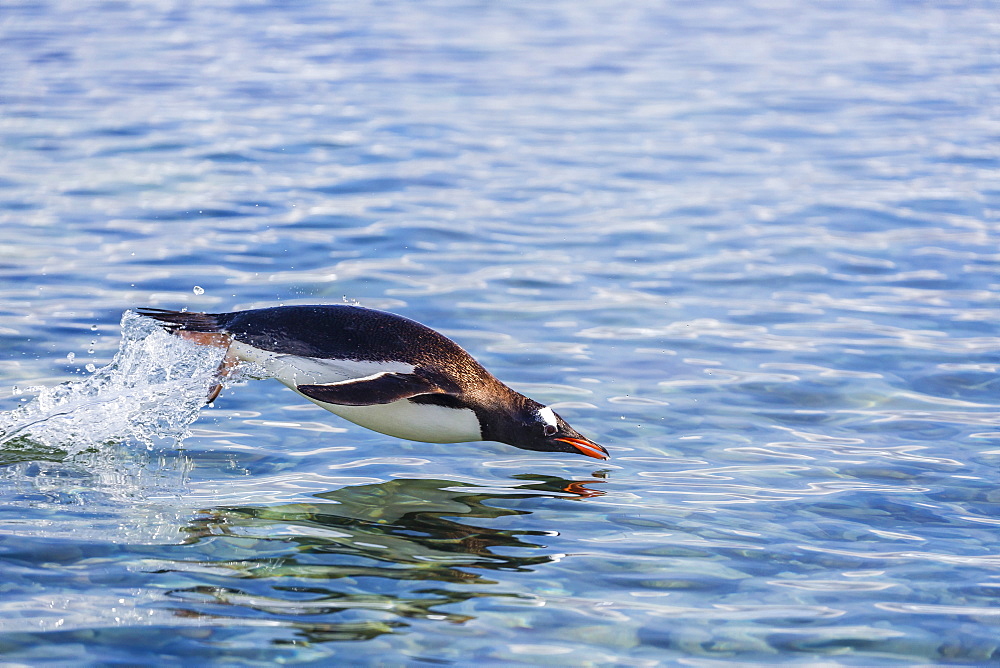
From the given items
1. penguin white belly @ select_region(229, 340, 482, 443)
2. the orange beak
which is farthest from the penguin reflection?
penguin white belly @ select_region(229, 340, 482, 443)

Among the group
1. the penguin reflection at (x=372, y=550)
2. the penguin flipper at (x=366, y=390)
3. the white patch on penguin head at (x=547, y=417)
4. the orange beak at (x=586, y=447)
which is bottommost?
the penguin reflection at (x=372, y=550)

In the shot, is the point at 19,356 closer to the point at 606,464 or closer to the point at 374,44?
the point at 606,464

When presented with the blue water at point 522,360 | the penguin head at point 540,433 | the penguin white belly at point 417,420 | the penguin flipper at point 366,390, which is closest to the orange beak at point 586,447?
the penguin head at point 540,433

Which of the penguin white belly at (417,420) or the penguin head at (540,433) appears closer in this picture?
the penguin white belly at (417,420)

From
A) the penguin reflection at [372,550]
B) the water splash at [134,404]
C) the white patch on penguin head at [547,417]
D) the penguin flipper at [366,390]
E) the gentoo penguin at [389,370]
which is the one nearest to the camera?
the penguin reflection at [372,550]

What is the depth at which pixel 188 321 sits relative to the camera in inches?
265

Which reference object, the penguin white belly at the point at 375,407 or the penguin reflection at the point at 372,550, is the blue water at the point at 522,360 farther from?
the penguin white belly at the point at 375,407

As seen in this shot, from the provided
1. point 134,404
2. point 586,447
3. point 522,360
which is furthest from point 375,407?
point 522,360

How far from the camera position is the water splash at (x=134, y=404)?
22.2 feet

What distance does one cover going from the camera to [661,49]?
21.7 metres

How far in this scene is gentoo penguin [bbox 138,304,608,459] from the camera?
6.36 m

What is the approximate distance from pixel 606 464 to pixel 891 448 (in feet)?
5.05

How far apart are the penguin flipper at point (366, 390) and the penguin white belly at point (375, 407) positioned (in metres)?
0.13

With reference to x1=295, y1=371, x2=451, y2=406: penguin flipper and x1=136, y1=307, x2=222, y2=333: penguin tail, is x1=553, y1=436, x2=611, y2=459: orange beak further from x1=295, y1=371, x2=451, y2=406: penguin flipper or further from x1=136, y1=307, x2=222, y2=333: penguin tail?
x1=136, y1=307, x2=222, y2=333: penguin tail
